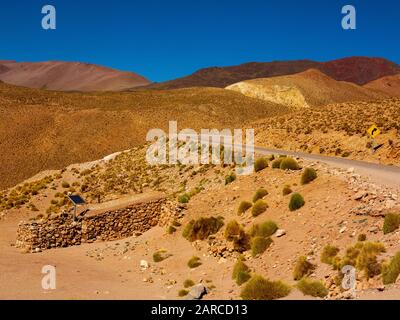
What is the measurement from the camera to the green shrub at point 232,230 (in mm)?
19514

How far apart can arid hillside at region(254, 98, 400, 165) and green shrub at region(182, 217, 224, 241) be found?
11421 millimetres

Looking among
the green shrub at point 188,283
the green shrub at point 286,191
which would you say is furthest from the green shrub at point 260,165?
the green shrub at point 188,283

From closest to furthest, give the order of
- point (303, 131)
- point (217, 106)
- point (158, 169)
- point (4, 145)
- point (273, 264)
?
point (273, 264) → point (158, 169) → point (303, 131) → point (4, 145) → point (217, 106)

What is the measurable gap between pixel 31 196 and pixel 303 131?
2365cm

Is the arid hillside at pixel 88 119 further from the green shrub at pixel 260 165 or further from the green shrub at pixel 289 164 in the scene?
the green shrub at pixel 289 164

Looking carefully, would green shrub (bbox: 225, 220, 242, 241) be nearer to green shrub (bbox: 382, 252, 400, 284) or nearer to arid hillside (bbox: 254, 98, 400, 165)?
green shrub (bbox: 382, 252, 400, 284)

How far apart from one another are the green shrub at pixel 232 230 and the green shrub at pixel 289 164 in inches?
202

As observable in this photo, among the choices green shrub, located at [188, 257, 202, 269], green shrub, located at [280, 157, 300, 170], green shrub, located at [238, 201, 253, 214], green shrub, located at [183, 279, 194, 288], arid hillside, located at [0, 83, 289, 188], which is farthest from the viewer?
arid hillside, located at [0, 83, 289, 188]

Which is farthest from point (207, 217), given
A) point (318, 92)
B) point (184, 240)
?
point (318, 92)

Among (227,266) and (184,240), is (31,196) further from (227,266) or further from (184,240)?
(227,266)

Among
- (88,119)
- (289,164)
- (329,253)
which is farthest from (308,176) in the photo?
(88,119)

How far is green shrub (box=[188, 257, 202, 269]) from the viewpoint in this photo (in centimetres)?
1939

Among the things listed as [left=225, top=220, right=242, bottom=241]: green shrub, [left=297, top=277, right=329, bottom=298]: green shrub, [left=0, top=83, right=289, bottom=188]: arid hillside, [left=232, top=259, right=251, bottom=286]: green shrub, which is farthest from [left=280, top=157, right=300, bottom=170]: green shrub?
[left=0, top=83, right=289, bottom=188]: arid hillside

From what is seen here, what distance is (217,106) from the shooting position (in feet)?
351
